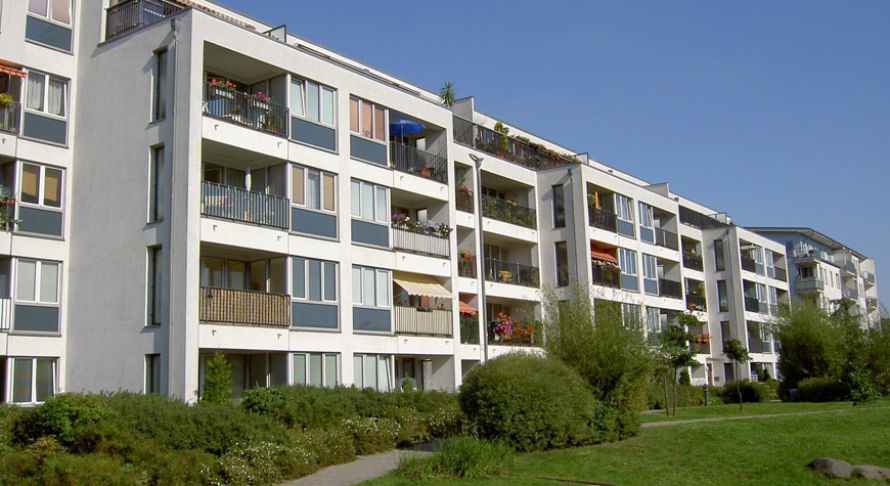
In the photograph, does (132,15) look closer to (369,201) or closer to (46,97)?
(46,97)

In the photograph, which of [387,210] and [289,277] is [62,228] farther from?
[387,210]

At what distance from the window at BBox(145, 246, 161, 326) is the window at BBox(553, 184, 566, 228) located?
2435 centimetres

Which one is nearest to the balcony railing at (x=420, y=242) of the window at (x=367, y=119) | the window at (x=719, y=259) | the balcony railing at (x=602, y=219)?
the window at (x=367, y=119)

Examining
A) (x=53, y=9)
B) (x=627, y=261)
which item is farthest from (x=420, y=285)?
(x=627, y=261)

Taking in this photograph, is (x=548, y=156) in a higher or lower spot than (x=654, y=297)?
higher

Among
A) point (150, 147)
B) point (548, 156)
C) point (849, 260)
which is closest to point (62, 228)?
point (150, 147)

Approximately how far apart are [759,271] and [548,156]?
99.5ft

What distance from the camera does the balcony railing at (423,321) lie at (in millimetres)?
35156

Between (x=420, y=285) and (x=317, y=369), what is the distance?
701cm

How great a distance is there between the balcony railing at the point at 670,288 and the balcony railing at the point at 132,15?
34.4 m

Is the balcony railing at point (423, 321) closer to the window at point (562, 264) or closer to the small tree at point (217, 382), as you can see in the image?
the small tree at point (217, 382)

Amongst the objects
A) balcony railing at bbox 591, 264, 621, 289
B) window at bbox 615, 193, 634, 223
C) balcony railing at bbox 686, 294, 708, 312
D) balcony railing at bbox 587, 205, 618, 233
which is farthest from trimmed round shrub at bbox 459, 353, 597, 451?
balcony railing at bbox 686, 294, 708, 312

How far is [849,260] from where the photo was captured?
103 metres

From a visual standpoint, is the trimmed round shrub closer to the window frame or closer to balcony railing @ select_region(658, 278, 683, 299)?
the window frame
